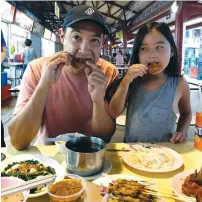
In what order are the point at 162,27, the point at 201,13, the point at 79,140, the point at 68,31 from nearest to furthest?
the point at 79,140, the point at 68,31, the point at 162,27, the point at 201,13

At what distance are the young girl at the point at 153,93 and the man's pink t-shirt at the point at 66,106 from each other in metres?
0.26

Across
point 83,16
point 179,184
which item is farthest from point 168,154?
point 83,16

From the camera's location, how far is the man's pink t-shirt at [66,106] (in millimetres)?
1832

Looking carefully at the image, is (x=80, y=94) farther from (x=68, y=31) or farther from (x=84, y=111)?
(x=68, y=31)

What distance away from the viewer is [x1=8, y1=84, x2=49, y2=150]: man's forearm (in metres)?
1.43

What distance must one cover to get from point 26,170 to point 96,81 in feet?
2.47

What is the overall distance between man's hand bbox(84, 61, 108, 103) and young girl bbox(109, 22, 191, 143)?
166 mm

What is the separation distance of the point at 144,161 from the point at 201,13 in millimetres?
8293

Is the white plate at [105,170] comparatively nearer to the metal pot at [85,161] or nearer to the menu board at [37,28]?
the metal pot at [85,161]

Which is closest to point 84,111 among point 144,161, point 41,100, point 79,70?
point 79,70

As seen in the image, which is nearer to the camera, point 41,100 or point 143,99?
point 41,100

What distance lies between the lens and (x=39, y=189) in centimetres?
98

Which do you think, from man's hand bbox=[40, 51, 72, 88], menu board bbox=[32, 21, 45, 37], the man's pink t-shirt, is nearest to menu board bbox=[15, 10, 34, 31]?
menu board bbox=[32, 21, 45, 37]

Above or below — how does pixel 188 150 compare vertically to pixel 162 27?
below
